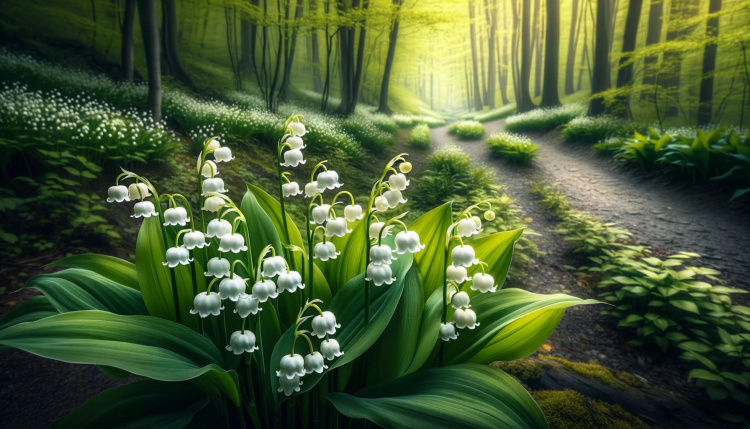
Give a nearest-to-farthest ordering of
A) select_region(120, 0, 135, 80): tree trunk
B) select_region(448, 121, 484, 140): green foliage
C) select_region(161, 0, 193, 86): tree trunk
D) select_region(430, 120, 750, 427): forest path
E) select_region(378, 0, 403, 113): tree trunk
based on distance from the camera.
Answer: select_region(430, 120, 750, 427): forest path → select_region(120, 0, 135, 80): tree trunk → select_region(161, 0, 193, 86): tree trunk → select_region(448, 121, 484, 140): green foliage → select_region(378, 0, 403, 113): tree trunk

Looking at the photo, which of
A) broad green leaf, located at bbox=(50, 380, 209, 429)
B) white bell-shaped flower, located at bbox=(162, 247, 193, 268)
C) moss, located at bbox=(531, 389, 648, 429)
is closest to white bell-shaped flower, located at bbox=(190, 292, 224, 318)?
white bell-shaped flower, located at bbox=(162, 247, 193, 268)

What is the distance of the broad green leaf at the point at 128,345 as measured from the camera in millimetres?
899

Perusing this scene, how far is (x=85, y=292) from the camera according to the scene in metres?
1.39

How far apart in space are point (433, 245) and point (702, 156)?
5.66 m

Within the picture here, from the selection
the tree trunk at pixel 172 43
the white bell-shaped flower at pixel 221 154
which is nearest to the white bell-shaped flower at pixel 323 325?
the white bell-shaped flower at pixel 221 154

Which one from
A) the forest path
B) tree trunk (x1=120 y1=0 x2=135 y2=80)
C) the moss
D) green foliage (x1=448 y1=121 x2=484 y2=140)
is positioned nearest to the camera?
the moss

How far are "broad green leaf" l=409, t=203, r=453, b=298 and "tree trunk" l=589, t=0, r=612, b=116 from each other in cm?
1069

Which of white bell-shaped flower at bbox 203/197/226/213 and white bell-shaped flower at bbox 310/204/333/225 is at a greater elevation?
white bell-shaped flower at bbox 203/197/226/213

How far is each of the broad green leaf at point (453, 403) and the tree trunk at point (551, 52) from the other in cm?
1406

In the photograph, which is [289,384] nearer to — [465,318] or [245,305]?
[245,305]

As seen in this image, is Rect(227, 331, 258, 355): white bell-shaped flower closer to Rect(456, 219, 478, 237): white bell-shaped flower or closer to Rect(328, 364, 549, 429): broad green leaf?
Rect(328, 364, 549, 429): broad green leaf

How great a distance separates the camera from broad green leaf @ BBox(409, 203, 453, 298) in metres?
1.55

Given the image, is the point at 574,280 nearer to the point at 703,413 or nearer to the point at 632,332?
the point at 632,332

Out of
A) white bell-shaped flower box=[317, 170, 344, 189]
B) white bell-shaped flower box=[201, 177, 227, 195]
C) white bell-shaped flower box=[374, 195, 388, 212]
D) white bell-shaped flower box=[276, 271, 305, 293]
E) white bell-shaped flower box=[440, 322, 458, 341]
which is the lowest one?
white bell-shaped flower box=[440, 322, 458, 341]
